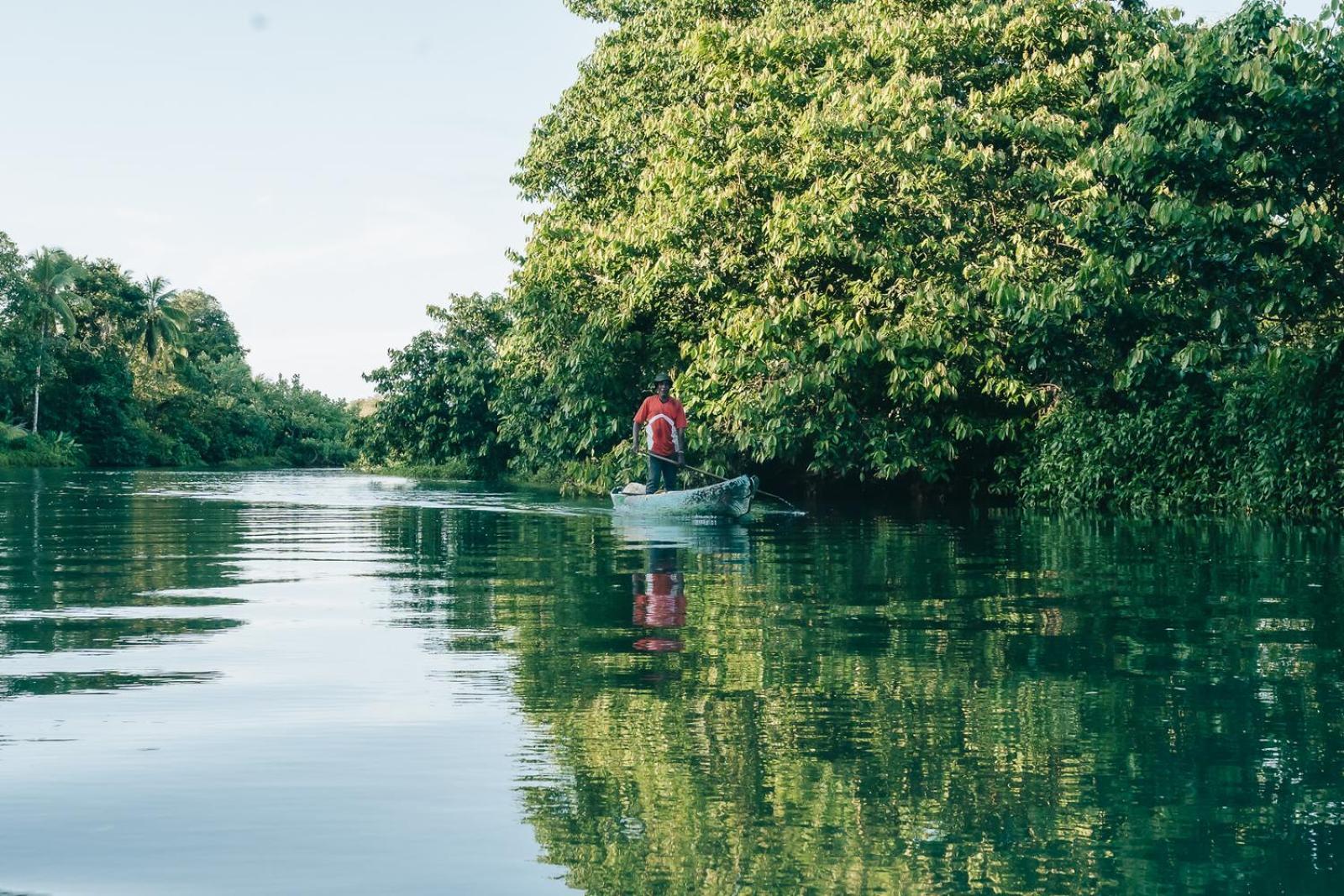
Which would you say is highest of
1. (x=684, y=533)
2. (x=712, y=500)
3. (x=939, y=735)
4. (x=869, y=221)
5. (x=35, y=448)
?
(x=869, y=221)

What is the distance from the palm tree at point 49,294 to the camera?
222 ft

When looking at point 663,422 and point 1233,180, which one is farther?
point 663,422

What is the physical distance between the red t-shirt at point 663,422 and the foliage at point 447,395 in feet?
85.2

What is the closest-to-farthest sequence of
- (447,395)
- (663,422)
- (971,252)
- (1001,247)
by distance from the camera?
(663,422) → (1001,247) → (971,252) → (447,395)

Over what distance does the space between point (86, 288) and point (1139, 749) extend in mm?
78156

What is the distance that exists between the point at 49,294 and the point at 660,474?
178 ft

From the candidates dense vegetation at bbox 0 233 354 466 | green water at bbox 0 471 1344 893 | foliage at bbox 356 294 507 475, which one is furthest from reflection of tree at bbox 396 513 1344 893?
dense vegetation at bbox 0 233 354 466

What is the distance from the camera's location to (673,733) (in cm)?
530

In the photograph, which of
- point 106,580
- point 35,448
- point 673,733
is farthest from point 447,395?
point 673,733

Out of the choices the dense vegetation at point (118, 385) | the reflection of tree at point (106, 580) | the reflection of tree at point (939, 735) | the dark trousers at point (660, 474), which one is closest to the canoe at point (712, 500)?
the dark trousers at point (660, 474)

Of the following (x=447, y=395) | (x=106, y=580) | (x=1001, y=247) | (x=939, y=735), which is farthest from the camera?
(x=447, y=395)

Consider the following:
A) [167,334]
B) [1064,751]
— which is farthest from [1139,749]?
[167,334]

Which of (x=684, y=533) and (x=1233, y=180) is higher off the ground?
(x=1233, y=180)

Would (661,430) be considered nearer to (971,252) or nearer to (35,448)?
(971,252)
